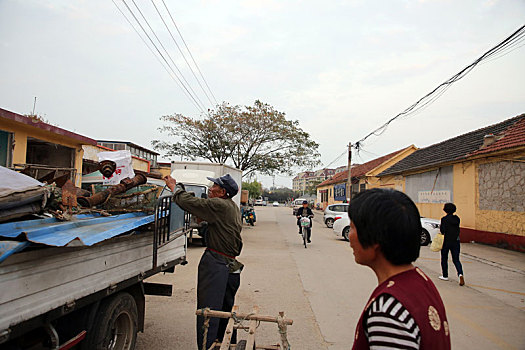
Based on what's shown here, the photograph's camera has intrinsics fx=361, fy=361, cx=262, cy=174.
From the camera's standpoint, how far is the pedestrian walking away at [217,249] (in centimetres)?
350

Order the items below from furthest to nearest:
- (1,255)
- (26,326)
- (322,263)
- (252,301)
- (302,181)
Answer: (302,181) → (322,263) → (252,301) → (26,326) → (1,255)

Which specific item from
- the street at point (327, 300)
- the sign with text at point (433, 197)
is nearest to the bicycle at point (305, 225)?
the street at point (327, 300)

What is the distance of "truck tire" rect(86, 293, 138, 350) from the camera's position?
3047 millimetres

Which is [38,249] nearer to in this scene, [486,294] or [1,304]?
[1,304]

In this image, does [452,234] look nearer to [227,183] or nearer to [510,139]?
[227,183]

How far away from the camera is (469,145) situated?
1689cm

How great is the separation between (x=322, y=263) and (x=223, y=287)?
7.23 meters

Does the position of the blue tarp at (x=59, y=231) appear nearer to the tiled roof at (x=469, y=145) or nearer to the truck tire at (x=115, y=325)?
the truck tire at (x=115, y=325)

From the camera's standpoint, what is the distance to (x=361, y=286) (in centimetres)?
759

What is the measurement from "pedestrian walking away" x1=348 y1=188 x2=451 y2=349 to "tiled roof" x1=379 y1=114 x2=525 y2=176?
44.7 ft

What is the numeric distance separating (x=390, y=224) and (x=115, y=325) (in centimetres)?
309

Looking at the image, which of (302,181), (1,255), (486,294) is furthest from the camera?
(302,181)

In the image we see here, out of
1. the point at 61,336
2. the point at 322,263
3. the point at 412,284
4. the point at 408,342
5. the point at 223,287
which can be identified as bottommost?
the point at 322,263

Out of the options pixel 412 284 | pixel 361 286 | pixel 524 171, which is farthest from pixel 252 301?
pixel 524 171
